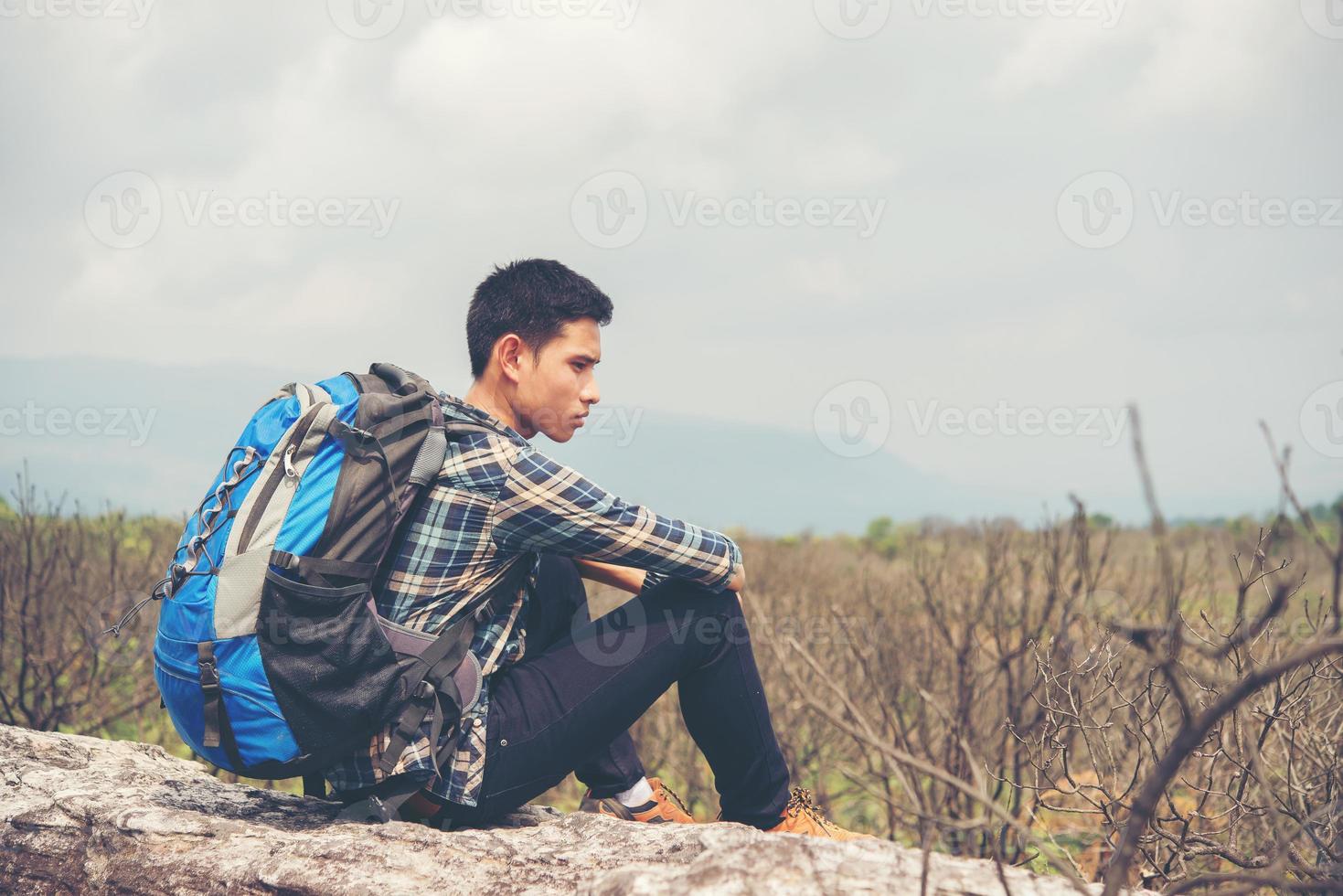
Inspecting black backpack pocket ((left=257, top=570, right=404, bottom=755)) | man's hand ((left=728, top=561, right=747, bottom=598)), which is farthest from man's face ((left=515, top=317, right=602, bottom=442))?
black backpack pocket ((left=257, top=570, right=404, bottom=755))

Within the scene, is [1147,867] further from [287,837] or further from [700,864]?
[287,837]

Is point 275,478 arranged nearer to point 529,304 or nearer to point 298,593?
point 298,593

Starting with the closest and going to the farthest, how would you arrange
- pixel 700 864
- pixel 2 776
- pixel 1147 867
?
1. pixel 700 864
2. pixel 1147 867
3. pixel 2 776

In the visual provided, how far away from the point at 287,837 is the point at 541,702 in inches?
22.7

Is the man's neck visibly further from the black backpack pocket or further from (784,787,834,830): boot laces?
(784,787,834,830): boot laces

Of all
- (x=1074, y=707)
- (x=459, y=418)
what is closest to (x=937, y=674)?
(x=1074, y=707)

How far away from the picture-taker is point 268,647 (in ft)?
6.20

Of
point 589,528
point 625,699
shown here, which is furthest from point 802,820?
point 589,528

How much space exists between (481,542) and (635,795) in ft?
2.58

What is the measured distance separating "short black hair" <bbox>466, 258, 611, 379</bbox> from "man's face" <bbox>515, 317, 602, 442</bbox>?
0.03 metres

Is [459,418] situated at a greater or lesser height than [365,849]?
greater

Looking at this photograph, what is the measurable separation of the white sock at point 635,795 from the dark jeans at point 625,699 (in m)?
0.02

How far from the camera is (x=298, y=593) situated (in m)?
1.87

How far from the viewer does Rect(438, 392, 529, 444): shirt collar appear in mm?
2162
